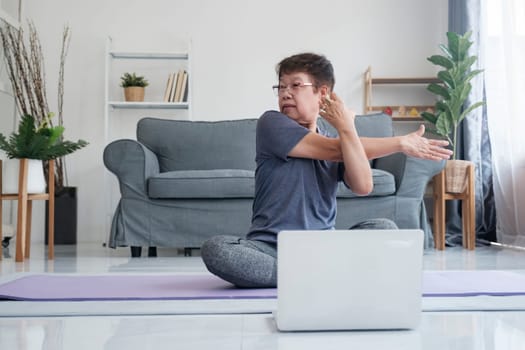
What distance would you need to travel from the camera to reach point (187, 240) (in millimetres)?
3504

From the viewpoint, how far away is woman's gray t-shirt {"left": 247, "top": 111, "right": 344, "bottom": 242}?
1.71 meters

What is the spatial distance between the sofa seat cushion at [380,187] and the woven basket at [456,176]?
0.64 m

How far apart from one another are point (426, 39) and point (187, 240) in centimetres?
253

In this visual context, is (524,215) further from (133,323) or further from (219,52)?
(133,323)

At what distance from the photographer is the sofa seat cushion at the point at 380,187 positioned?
3521mm

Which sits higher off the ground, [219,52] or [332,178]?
[219,52]

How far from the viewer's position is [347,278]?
1.26 metres

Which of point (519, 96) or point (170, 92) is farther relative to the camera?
point (170, 92)

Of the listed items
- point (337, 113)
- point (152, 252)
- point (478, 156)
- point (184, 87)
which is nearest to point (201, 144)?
point (184, 87)

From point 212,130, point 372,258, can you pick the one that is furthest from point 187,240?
point 372,258

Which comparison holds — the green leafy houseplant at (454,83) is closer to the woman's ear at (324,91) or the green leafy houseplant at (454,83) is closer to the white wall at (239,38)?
the white wall at (239,38)

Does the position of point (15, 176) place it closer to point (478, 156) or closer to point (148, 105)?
point (148, 105)

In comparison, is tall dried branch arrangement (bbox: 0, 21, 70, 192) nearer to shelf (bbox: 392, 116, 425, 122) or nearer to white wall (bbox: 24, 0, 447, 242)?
white wall (bbox: 24, 0, 447, 242)

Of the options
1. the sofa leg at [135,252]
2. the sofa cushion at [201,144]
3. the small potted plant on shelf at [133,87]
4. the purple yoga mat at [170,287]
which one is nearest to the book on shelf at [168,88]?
the small potted plant on shelf at [133,87]
